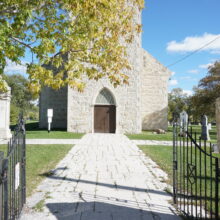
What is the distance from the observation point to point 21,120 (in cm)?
382

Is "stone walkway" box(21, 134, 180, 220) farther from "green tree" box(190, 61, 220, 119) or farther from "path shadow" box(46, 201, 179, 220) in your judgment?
"green tree" box(190, 61, 220, 119)

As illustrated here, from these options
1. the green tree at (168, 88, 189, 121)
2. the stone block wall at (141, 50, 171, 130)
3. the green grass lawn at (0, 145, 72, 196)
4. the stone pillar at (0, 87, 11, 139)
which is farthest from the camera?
the green tree at (168, 88, 189, 121)

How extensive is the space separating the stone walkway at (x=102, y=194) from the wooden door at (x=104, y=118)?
39.4 ft

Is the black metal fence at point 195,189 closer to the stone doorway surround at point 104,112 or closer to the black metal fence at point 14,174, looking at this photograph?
the black metal fence at point 14,174

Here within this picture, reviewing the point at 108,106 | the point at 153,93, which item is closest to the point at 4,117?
the point at 108,106

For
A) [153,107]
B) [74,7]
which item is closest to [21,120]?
[74,7]

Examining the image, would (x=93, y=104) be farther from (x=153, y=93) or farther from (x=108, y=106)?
(x=153, y=93)

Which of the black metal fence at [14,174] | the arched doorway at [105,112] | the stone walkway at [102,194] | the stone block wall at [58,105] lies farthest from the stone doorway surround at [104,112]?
the black metal fence at [14,174]

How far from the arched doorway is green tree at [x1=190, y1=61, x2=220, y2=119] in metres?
13.0

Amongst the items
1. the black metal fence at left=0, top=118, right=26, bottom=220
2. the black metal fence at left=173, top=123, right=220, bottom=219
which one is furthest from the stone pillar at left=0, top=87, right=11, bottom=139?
the black metal fence at left=173, top=123, right=220, bottom=219

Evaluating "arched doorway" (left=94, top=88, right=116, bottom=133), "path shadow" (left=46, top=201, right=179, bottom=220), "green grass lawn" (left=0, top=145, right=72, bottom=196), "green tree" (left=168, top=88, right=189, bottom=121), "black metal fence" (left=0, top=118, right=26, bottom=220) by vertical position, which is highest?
"green tree" (left=168, top=88, right=189, bottom=121)

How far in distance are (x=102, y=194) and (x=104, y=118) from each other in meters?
14.9

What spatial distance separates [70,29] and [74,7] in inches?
21.6

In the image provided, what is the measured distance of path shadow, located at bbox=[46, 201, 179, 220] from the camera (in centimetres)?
354
